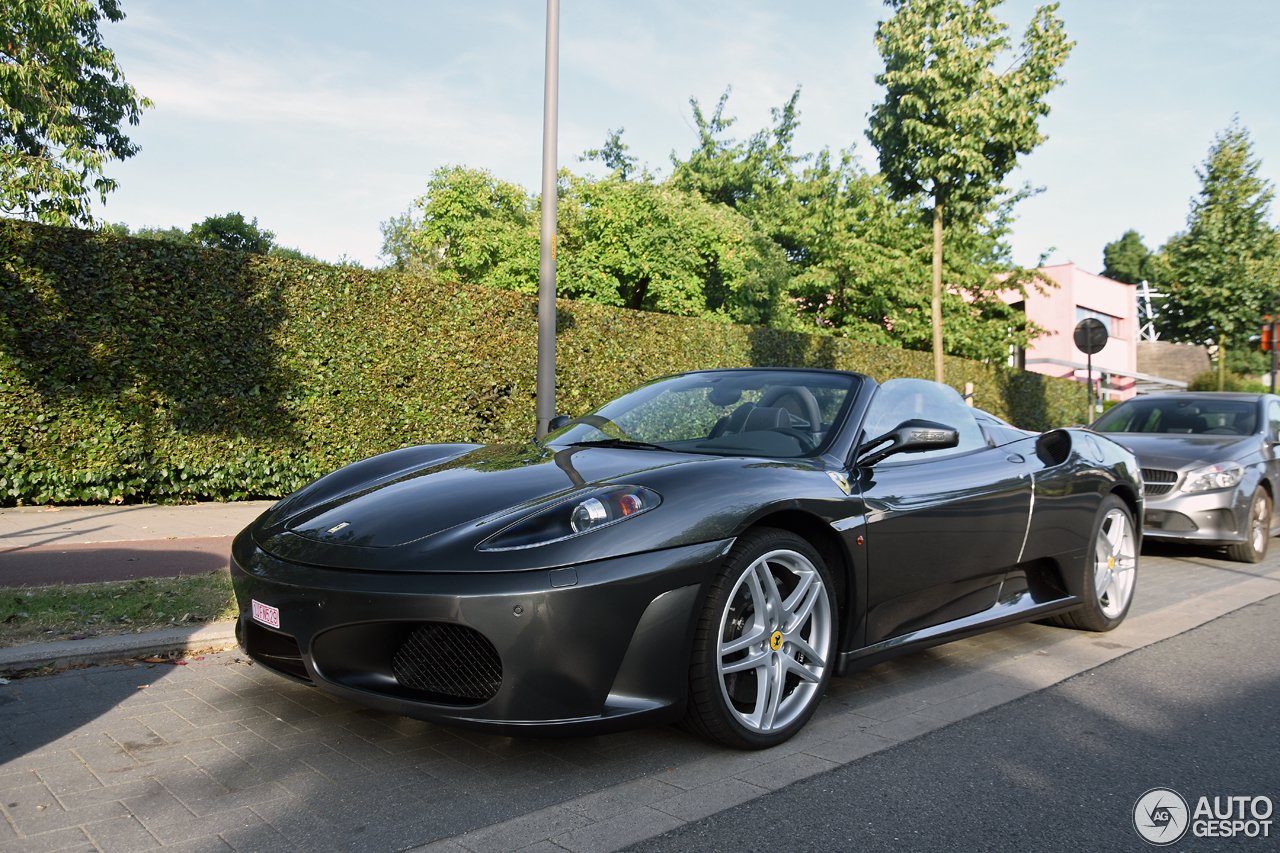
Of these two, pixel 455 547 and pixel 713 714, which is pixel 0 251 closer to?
pixel 455 547

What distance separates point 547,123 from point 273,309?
328 centimetres

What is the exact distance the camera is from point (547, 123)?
27.1 ft

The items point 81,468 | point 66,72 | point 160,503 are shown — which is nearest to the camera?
point 81,468

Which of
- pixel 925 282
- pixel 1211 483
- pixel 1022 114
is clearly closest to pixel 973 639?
pixel 1211 483

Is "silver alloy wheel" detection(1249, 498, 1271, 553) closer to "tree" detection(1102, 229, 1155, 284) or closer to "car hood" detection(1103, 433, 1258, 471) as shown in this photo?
"car hood" detection(1103, 433, 1258, 471)

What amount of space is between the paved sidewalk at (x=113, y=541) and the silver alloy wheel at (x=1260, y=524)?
7.75 m

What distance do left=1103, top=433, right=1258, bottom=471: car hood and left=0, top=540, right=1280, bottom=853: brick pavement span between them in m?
4.53

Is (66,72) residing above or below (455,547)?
above

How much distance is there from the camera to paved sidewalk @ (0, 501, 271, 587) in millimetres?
5527

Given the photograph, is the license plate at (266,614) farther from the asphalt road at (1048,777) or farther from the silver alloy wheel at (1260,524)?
the silver alloy wheel at (1260,524)

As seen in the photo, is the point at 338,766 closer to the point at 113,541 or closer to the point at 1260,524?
the point at 113,541

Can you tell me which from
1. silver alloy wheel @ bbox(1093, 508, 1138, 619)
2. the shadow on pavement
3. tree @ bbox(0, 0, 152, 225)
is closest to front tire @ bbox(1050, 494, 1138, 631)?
silver alloy wheel @ bbox(1093, 508, 1138, 619)

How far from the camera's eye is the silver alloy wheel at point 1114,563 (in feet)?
15.9

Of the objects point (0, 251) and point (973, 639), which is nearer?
point (973, 639)
